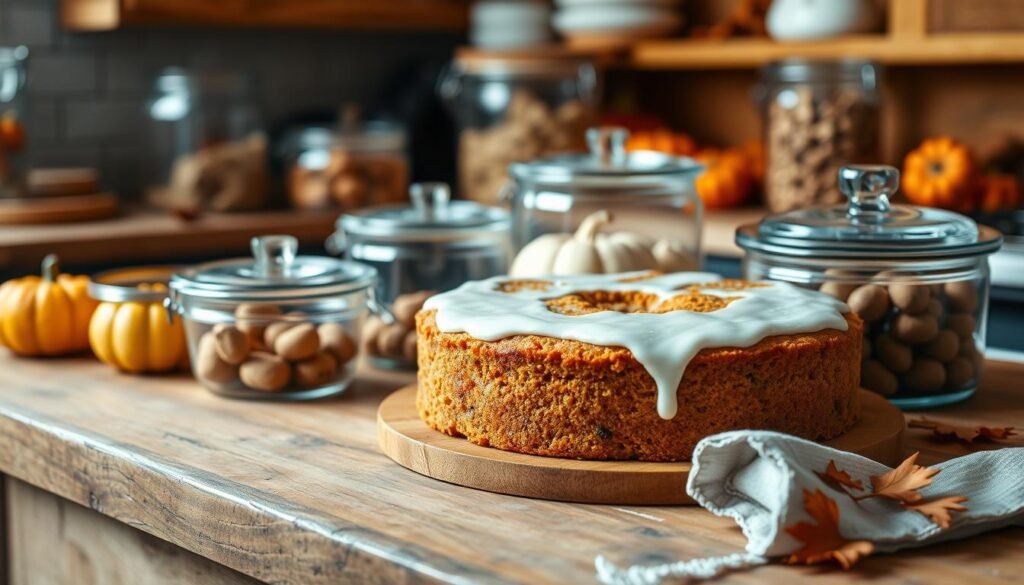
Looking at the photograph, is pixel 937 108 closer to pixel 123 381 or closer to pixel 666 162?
pixel 666 162

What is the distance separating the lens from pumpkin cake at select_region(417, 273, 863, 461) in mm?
943

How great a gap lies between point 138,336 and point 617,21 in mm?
2051

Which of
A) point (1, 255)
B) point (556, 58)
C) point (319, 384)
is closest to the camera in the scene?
point (319, 384)

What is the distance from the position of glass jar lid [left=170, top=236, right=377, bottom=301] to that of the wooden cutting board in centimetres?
130

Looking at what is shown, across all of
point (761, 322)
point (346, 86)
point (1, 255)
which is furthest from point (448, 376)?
point (346, 86)

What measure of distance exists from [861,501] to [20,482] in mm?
809

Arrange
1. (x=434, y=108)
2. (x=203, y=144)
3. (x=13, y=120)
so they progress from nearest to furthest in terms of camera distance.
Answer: (x=13, y=120)
(x=203, y=144)
(x=434, y=108)

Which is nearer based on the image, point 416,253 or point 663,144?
point 416,253

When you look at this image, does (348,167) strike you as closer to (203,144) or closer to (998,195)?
(203,144)

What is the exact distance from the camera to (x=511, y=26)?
3303 millimetres

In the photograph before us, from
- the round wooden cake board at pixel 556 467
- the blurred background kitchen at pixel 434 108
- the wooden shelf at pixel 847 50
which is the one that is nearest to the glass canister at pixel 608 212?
the round wooden cake board at pixel 556 467

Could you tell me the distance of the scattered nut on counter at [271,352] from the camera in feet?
3.95

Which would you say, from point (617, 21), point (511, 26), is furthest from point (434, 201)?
point (511, 26)

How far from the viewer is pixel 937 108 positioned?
9.67 ft
